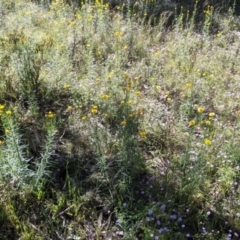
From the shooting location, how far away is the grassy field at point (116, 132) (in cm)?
273

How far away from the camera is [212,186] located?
3.14 m

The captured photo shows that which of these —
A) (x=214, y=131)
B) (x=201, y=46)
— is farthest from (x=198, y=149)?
(x=201, y=46)

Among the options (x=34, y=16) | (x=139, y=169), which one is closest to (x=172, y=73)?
(x=139, y=169)

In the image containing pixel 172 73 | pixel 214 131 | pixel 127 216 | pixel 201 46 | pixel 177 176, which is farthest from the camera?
pixel 201 46

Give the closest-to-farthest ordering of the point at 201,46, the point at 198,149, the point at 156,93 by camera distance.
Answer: the point at 198,149, the point at 156,93, the point at 201,46

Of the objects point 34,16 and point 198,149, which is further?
point 34,16

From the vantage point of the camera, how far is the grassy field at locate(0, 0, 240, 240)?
2.73 meters

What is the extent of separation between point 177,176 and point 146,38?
3.52m

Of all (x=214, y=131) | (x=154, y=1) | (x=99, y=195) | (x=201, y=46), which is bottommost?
(x=99, y=195)

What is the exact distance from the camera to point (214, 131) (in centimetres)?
379

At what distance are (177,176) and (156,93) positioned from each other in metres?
1.61

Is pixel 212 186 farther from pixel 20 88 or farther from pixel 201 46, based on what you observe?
pixel 201 46

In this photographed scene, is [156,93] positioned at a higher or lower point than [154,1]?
lower

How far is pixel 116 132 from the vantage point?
12.0ft
